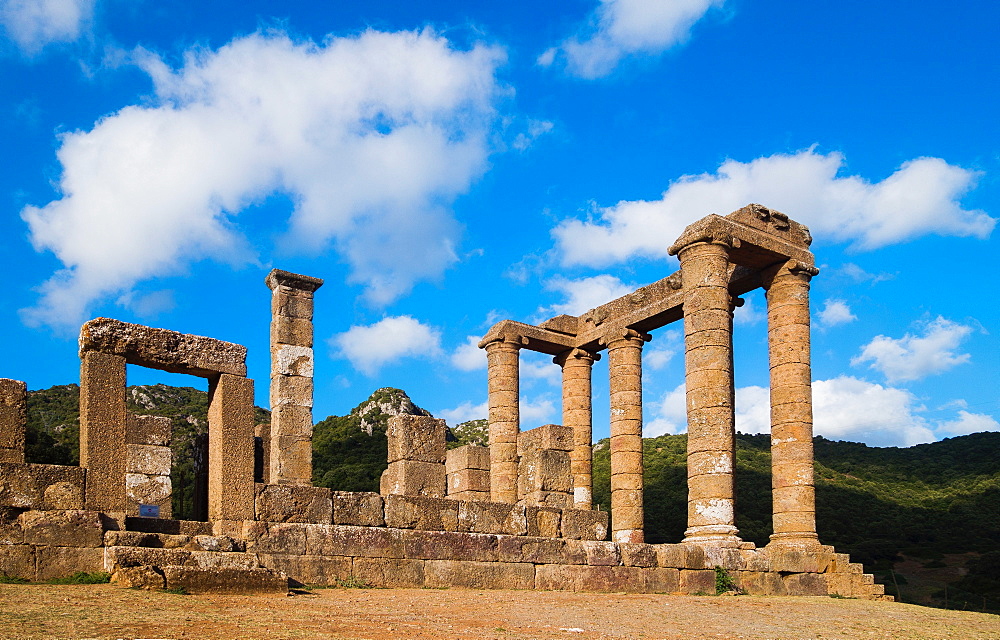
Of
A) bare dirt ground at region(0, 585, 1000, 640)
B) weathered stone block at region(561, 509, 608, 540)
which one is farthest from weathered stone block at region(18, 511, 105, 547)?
weathered stone block at region(561, 509, 608, 540)

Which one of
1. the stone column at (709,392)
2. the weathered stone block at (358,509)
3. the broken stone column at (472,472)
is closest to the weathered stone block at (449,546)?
the weathered stone block at (358,509)

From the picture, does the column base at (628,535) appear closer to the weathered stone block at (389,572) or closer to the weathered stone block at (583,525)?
the weathered stone block at (583,525)

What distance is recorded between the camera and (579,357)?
27188 mm

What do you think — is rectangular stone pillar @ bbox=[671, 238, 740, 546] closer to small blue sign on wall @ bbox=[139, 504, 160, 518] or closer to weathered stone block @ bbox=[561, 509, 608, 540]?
weathered stone block @ bbox=[561, 509, 608, 540]

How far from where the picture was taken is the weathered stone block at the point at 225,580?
10188mm

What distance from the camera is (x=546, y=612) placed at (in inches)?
439

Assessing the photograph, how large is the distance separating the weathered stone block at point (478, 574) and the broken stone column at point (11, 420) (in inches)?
218

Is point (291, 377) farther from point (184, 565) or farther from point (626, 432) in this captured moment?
point (184, 565)

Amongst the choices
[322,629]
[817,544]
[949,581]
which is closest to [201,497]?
[322,629]

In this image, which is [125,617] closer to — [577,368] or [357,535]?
[357,535]

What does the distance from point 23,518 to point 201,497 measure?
226 inches

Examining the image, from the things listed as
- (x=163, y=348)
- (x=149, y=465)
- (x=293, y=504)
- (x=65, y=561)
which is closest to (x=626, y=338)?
(x=149, y=465)

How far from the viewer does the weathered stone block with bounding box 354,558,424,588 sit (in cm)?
1336

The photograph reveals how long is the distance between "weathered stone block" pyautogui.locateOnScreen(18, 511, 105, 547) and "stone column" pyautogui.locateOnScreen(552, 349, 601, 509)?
16580 millimetres
